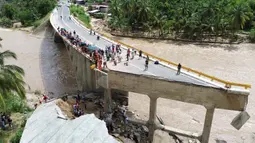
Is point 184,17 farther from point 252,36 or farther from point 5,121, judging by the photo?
point 5,121

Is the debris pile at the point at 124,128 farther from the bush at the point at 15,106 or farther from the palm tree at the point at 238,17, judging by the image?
the palm tree at the point at 238,17

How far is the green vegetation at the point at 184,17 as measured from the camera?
5994cm

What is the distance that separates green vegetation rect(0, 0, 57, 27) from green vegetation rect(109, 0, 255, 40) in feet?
93.4

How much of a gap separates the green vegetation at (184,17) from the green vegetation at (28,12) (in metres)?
28.5

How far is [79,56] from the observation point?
132 ft

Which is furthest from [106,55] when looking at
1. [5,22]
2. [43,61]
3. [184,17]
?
[5,22]

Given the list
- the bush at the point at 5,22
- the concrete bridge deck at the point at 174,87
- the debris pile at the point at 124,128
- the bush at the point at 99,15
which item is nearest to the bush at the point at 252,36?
the concrete bridge deck at the point at 174,87

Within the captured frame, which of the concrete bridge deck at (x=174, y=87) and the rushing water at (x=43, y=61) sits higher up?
the concrete bridge deck at (x=174, y=87)

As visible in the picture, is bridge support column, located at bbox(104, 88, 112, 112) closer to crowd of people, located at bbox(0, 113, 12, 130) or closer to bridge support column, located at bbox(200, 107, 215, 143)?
→ crowd of people, located at bbox(0, 113, 12, 130)

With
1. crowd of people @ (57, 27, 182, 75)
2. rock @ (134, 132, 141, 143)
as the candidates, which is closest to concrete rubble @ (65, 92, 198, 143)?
rock @ (134, 132, 141, 143)

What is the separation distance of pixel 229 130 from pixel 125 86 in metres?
13.5

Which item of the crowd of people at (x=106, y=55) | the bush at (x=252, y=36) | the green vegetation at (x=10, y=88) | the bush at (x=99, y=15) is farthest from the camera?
the bush at (x=99, y=15)

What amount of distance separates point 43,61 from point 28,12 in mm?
41934

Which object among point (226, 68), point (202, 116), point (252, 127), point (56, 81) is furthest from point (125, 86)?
point (226, 68)
